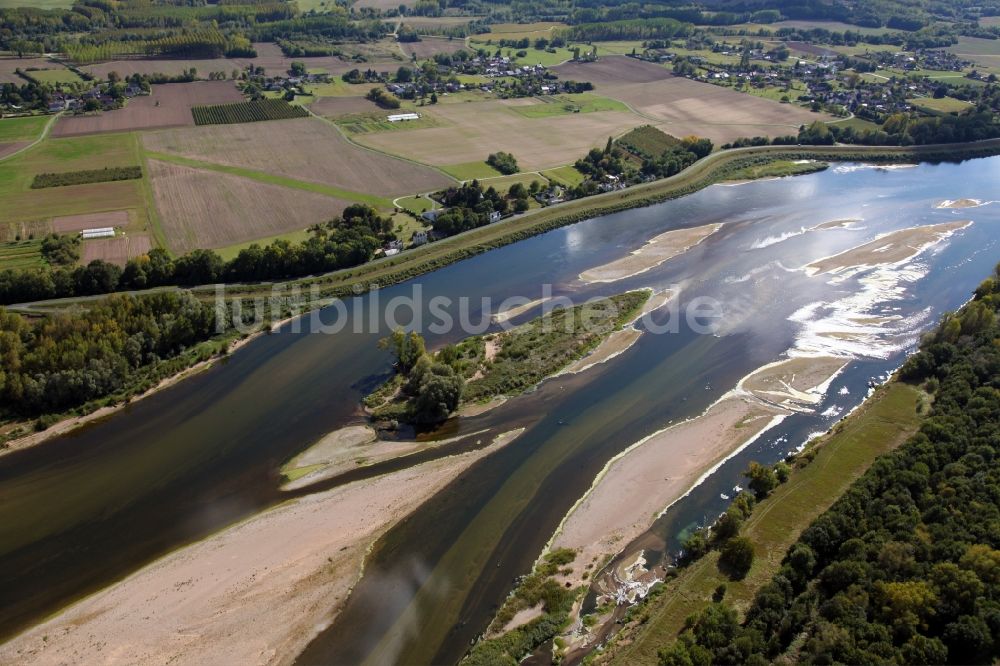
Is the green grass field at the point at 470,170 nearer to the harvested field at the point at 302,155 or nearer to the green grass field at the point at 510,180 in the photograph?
the green grass field at the point at 510,180

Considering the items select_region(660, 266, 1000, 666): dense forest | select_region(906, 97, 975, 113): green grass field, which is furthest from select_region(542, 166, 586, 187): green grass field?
select_region(906, 97, 975, 113): green grass field

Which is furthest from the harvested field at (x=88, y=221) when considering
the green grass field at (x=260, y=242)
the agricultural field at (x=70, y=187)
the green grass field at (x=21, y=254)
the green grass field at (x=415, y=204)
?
the green grass field at (x=415, y=204)

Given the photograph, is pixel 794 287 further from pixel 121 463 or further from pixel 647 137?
pixel 121 463

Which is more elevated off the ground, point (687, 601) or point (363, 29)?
point (363, 29)

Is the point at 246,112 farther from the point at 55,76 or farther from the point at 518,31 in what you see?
the point at 518,31

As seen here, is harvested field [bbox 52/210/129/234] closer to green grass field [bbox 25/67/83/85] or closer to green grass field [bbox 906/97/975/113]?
green grass field [bbox 25/67/83/85]

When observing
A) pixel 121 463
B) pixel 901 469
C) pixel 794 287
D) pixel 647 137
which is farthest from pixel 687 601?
pixel 647 137

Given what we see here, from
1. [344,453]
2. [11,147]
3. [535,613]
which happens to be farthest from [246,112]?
[535,613]
